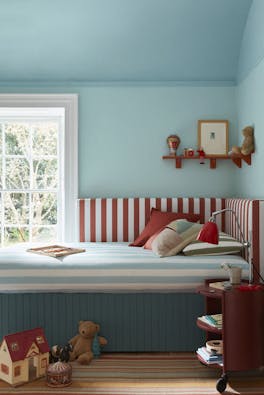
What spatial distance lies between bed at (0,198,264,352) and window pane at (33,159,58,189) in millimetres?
1581

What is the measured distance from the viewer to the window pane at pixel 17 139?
204 inches

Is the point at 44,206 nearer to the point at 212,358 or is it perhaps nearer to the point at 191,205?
the point at 191,205

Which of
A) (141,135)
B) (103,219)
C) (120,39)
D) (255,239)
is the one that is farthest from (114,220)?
(120,39)

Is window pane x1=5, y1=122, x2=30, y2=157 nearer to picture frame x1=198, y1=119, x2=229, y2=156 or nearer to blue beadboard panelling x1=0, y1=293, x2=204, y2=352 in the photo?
picture frame x1=198, y1=119, x2=229, y2=156

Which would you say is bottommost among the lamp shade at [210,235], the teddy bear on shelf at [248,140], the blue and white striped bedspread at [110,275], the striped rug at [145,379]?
the striped rug at [145,379]

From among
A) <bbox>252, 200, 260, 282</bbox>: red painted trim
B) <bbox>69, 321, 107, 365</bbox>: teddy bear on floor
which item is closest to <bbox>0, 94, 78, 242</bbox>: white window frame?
<bbox>69, 321, 107, 365</bbox>: teddy bear on floor

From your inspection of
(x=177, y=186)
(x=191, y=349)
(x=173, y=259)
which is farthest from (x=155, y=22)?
(x=191, y=349)

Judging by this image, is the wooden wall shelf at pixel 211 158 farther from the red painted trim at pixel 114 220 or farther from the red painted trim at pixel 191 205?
the red painted trim at pixel 114 220

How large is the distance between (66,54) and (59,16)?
41 centimetres

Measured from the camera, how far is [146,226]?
15.2ft

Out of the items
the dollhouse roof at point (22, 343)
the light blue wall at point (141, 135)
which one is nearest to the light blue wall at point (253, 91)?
the light blue wall at point (141, 135)

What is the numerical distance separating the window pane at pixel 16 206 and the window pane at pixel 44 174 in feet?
0.57

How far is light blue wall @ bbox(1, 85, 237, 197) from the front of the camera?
4980mm

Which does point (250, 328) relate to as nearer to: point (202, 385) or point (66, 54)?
point (202, 385)
